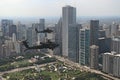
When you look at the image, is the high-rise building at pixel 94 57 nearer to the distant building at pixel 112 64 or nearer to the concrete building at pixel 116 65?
the distant building at pixel 112 64

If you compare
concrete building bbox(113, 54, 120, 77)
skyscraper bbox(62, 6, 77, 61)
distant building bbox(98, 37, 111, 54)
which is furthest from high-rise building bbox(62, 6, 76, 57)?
concrete building bbox(113, 54, 120, 77)

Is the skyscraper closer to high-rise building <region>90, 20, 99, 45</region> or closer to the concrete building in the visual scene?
high-rise building <region>90, 20, 99, 45</region>

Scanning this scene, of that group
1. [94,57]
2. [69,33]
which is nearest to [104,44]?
[69,33]

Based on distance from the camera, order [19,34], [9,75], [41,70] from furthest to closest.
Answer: [19,34]
[41,70]
[9,75]

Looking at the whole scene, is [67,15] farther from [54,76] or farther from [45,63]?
[54,76]

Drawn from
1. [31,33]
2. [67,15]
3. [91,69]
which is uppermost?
[67,15]

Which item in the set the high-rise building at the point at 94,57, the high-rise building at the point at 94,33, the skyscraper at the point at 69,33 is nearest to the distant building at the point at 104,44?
the high-rise building at the point at 94,33

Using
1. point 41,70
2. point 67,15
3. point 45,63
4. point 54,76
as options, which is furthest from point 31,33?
point 54,76
